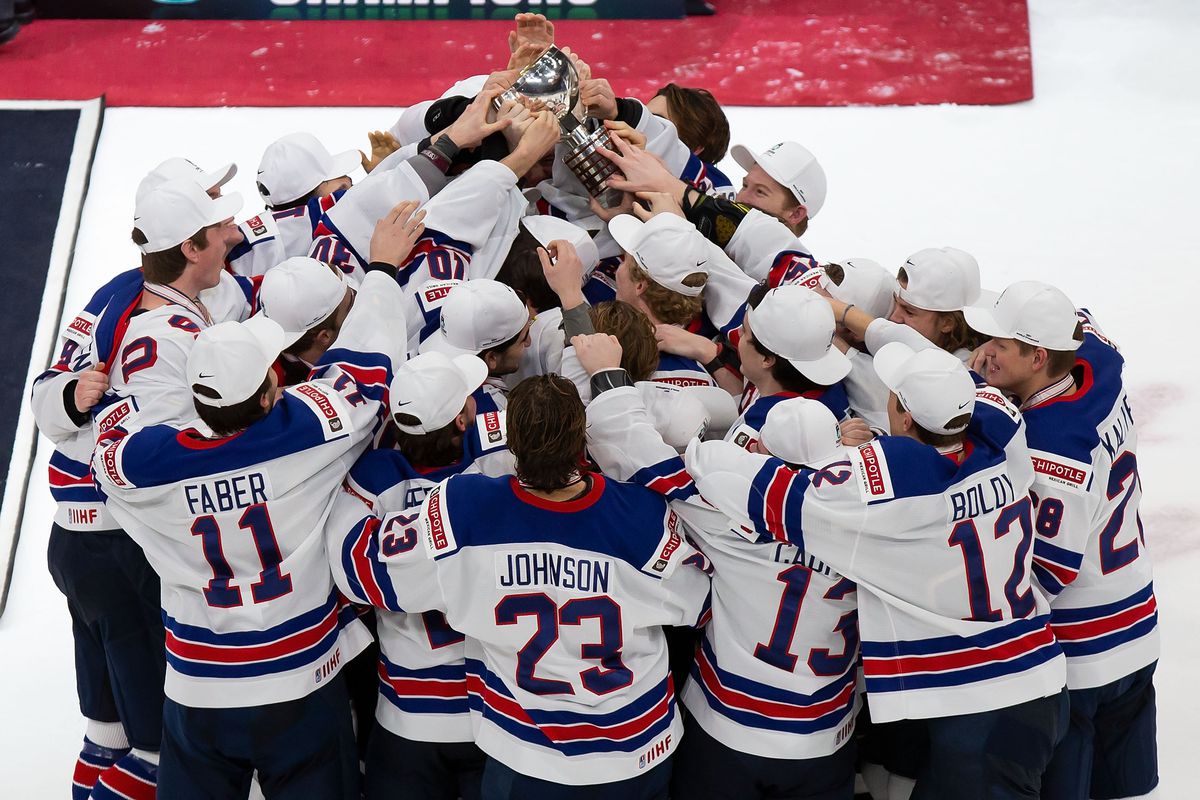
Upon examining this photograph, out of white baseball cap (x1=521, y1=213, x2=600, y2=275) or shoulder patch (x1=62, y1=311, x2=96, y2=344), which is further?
white baseball cap (x1=521, y1=213, x2=600, y2=275)

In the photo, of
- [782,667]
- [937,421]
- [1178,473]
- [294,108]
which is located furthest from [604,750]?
[294,108]

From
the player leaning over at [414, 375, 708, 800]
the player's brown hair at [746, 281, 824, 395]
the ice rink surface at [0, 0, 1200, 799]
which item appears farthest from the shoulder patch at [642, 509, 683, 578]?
the ice rink surface at [0, 0, 1200, 799]

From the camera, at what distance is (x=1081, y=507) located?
3158mm

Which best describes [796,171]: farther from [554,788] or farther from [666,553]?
[554,788]

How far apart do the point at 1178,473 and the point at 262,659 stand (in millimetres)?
3605

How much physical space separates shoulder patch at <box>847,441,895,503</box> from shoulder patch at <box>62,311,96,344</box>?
2.10m

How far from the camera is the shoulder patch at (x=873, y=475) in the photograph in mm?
2869

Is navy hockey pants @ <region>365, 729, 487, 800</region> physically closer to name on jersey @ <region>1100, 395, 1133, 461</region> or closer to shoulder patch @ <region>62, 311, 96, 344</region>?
shoulder patch @ <region>62, 311, 96, 344</region>

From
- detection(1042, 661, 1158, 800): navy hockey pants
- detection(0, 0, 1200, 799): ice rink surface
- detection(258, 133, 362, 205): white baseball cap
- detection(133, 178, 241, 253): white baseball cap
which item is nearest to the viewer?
detection(1042, 661, 1158, 800): navy hockey pants

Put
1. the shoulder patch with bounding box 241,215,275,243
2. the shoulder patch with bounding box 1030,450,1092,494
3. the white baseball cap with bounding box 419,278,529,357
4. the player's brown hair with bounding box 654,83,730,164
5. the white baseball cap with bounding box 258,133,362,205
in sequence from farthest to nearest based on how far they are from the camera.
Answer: the player's brown hair with bounding box 654,83,730,164, the white baseball cap with bounding box 258,133,362,205, the shoulder patch with bounding box 241,215,275,243, the white baseball cap with bounding box 419,278,529,357, the shoulder patch with bounding box 1030,450,1092,494

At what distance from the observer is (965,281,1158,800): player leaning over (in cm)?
318

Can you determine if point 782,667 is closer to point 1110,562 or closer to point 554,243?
point 1110,562

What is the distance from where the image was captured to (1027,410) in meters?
3.27

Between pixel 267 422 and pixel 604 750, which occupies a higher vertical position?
pixel 267 422
